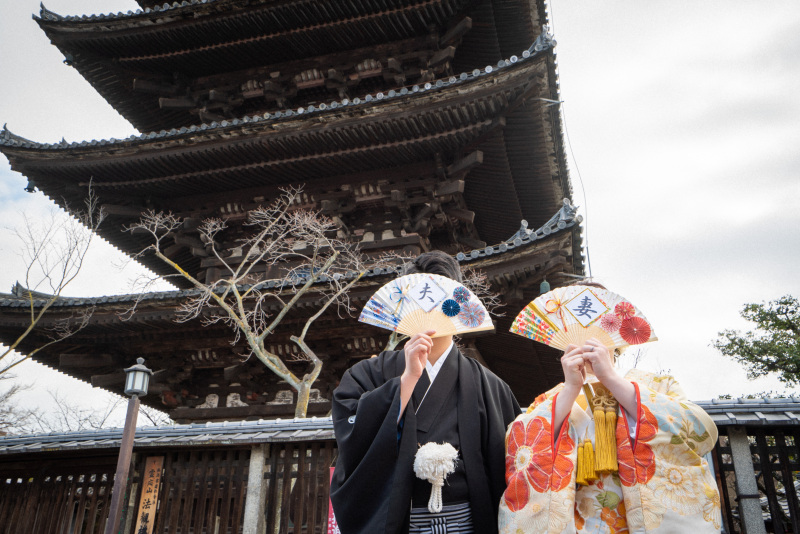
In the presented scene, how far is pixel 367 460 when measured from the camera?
2133 millimetres

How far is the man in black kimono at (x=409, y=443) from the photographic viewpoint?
2102 mm

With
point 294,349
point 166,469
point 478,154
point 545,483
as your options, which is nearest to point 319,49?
point 478,154

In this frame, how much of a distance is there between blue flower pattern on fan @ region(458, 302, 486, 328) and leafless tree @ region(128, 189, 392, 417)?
15.0 feet

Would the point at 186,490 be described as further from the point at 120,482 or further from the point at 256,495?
the point at 256,495

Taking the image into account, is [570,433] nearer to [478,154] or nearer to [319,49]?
[478,154]

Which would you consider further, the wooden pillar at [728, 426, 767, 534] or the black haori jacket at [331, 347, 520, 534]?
the wooden pillar at [728, 426, 767, 534]

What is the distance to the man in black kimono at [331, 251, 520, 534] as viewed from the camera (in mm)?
2102

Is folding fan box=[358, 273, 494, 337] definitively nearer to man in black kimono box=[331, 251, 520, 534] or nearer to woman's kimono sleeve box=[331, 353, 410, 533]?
man in black kimono box=[331, 251, 520, 534]

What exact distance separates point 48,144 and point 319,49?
457cm

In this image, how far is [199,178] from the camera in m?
9.03

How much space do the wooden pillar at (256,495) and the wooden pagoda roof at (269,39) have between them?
711cm

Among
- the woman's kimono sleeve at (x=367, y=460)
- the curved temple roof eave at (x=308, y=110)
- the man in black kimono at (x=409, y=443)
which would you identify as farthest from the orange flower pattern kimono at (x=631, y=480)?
the curved temple roof eave at (x=308, y=110)

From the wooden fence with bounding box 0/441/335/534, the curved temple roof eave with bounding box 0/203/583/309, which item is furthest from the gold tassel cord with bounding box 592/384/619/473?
Result: the curved temple roof eave with bounding box 0/203/583/309

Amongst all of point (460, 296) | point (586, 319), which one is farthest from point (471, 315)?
point (586, 319)
